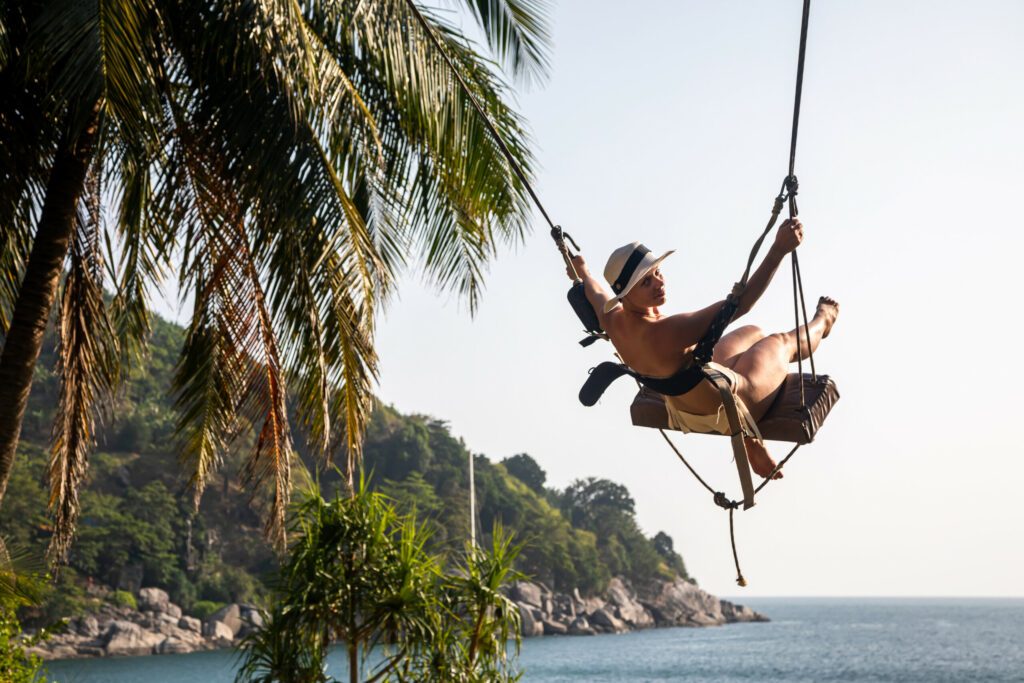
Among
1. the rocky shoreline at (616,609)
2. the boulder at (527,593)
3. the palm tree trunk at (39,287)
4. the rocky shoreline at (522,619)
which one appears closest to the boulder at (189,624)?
the rocky shoreline at (522,619)

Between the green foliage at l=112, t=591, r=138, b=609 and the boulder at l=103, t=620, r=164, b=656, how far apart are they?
1.33 meters

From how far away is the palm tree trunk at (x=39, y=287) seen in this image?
6223mm

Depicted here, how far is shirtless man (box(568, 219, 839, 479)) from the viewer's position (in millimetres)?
4465

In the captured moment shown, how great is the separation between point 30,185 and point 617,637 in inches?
3350

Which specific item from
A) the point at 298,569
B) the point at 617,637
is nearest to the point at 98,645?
the point at 617,637

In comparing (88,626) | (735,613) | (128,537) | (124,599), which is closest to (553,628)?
(124,599)

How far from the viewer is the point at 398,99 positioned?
6988mm

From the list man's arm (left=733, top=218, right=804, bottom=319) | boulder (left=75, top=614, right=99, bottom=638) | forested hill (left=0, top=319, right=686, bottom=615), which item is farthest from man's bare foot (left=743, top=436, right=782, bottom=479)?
boulder (left=75, top=614, right=99, bottom=638)

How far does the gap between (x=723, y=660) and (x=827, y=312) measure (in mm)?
71452

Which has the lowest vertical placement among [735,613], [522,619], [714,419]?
[714,419]

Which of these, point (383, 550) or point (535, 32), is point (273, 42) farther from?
point (383, 550)

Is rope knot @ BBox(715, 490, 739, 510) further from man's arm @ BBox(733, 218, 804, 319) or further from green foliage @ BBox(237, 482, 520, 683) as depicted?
green foliage @ BBox(237, 482, 520, 683)

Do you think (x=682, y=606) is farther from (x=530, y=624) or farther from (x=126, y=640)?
→ (x=126, y=640)

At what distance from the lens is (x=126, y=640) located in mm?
59281
